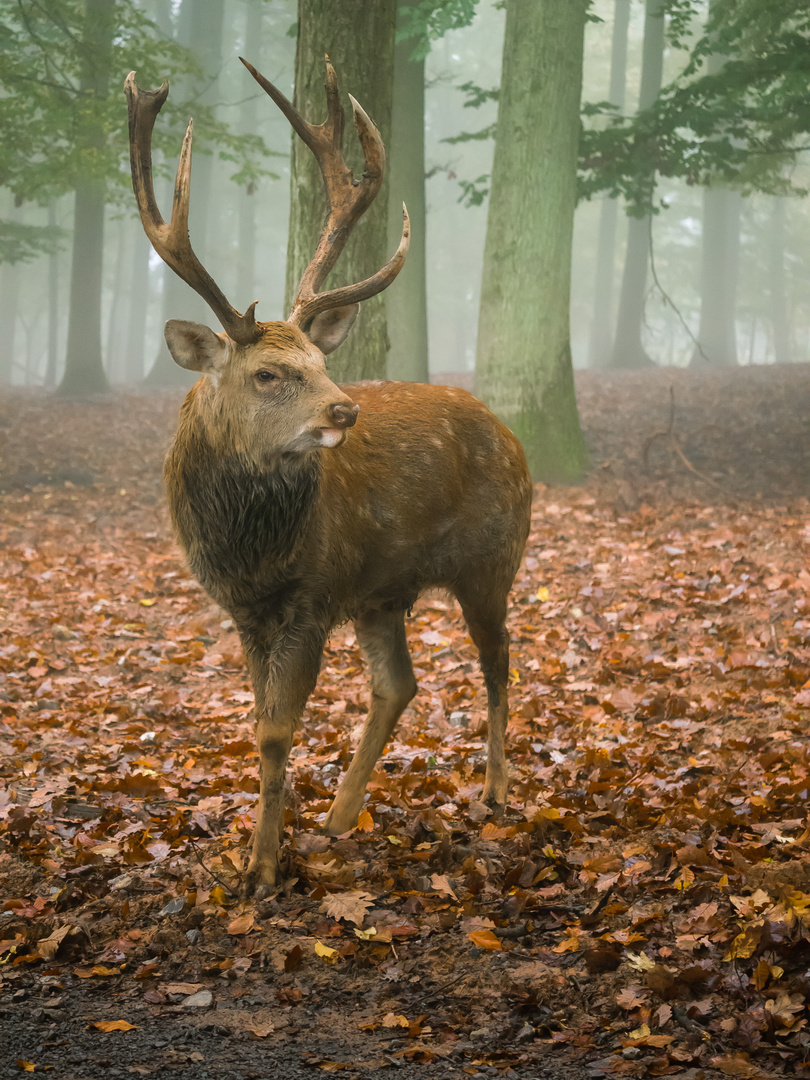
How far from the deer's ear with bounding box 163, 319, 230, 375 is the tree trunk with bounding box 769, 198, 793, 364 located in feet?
130

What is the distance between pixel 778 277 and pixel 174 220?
4208cm

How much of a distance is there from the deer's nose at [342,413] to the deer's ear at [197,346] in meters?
0.57

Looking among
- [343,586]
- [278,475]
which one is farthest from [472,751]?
[278,475]

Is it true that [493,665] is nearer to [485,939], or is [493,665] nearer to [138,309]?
[485,939]

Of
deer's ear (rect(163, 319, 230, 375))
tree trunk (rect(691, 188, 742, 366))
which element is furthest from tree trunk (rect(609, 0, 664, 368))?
deer's ear (rect(163, 319, 230, 375))

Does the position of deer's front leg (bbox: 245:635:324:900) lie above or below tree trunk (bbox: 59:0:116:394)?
below

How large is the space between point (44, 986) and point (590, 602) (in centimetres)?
565

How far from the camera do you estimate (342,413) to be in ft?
12.7

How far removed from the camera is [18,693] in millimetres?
6746

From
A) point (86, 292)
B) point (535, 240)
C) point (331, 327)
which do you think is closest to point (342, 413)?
point (331, 327)

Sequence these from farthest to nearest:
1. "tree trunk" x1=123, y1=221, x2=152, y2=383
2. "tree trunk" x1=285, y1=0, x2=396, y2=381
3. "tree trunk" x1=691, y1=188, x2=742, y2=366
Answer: "tree trunk" x1=123, y1=221, x2=152, y2=383 < "tree trunk" x1=691, y1=188, x2=742, y2=366 < "tree trunk" x1=285, y1=0, x2=396, y2=381

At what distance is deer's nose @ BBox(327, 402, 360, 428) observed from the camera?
386 centimetres

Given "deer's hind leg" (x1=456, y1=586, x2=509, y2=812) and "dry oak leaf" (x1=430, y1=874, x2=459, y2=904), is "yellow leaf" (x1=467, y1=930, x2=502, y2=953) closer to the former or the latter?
"dry oak leaf" (x1=430, y1=874, x2=459, y2=904)

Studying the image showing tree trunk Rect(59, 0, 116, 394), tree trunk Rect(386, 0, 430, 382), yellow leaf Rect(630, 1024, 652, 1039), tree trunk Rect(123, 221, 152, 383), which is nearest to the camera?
yellow leaf Rect(630, 1024, 652, 1039)
